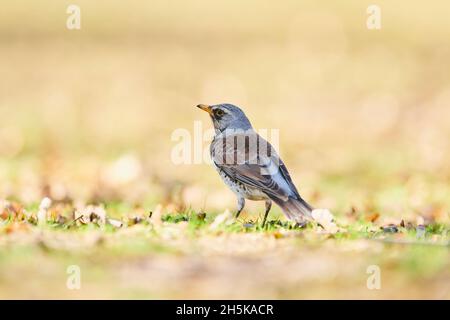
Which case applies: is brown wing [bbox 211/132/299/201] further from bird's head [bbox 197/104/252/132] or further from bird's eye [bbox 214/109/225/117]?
bird's eye [bbox 214/109/225/117]

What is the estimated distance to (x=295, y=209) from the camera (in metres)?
8.84

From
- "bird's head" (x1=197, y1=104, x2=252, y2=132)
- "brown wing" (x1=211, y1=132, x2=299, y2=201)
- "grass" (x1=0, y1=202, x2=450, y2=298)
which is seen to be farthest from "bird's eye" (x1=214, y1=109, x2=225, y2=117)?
"grass" (x1=0, y1=202, x2=450, y2=298)

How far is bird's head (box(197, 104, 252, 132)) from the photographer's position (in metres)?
10.4

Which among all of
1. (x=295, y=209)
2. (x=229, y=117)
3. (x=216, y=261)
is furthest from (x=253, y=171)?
(x=216, y=261)

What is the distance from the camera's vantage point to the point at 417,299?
270 inches

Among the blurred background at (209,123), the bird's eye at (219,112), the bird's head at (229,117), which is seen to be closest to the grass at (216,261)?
the blurred background at (209,123)

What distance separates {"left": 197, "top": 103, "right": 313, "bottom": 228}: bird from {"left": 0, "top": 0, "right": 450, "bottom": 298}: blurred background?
868 mm

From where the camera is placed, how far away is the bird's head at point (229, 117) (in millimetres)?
10438

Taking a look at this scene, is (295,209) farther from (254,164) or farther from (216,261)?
(216,261)

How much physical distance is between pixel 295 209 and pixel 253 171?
0.67m

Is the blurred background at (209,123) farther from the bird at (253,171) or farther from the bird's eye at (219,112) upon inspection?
the bird's eye at (219,112)

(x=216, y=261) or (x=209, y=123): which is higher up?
(x=209, y=123)

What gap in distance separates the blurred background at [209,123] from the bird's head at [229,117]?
105 centimetres
